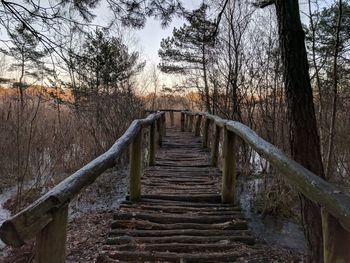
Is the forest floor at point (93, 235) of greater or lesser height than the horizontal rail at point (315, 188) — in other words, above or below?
below

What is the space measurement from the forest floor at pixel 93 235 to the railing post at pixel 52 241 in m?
1.88

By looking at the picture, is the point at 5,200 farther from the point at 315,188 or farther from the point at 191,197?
the point at 315,188

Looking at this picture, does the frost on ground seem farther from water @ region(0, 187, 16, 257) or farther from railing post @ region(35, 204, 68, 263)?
railing post @ region(35, 204, 68, 263)

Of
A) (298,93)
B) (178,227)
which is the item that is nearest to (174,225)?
(178,227)

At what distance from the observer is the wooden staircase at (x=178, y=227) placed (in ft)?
10.8

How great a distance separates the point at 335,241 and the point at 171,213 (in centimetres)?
→ 285

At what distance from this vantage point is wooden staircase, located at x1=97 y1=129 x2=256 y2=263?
3285 mm

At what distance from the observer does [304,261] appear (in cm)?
389

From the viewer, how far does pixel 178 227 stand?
3906mm

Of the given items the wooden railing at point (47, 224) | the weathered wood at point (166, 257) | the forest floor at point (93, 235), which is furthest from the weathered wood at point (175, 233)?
the wooden railing at point (47, 224)

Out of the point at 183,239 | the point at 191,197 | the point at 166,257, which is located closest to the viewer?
the point at 166,257

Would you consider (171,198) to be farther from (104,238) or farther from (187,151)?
(187,151)

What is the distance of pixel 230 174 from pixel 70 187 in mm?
3111

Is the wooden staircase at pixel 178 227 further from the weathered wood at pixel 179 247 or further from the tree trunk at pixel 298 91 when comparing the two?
the tree trunk at pixel 298 91
